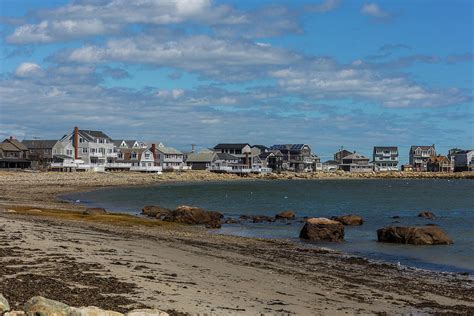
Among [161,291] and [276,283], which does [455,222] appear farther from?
[161,291]

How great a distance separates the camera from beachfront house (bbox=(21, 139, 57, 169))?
14138 centimetres

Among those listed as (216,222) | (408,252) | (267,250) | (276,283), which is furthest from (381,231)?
(276,283)

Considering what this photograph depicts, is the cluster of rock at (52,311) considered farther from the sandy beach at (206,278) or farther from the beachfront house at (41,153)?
the beachfront house at (41,153)

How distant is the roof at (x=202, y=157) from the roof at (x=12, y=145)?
172 ft

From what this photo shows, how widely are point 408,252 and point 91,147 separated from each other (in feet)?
406

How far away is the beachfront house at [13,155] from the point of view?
138 metres

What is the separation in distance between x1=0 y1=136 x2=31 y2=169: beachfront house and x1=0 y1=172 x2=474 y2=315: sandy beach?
11637cm

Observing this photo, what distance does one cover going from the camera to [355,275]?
20.7 meters

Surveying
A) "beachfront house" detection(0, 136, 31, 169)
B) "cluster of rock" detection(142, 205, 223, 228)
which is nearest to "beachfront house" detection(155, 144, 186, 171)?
"beachfront house" detection(0, 136, 31, 169)

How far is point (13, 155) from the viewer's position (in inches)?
5531

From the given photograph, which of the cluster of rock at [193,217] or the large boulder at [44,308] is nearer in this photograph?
the large boulder at [44,308]

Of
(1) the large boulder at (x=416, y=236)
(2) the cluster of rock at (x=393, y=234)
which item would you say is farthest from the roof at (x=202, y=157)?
(1) the large boulder at (x=416, y=236)

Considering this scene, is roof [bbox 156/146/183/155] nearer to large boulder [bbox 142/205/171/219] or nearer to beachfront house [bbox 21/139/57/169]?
beachfront house [bbox 21/139/57/169]

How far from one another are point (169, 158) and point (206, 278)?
158m
